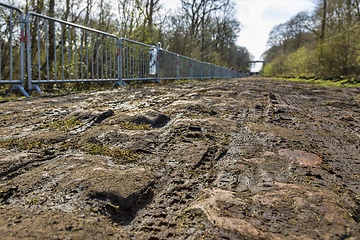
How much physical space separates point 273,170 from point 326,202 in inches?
14.9

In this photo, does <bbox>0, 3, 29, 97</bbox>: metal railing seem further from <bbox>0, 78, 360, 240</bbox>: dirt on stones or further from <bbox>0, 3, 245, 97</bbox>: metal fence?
<bbox>0, 78, 360, 240</bbox>: dirt on stones

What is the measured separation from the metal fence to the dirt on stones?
3189 millimetres

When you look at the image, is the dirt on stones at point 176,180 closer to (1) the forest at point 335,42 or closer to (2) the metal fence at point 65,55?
(2) the metal fence at point 65,55

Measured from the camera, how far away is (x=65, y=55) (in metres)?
6.12

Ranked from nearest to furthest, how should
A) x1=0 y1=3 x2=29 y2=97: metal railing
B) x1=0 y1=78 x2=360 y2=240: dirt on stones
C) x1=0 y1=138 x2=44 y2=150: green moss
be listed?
x1=0 y1=78 x2=360 y2=240: dirt on stones < x1=0 y1=138 x2=44 y2=150: green moss < x1=0 y1=3 x2=29 y2=97: metal railing

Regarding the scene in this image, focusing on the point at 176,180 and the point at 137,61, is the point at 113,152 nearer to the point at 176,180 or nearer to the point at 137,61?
the point at 176,180

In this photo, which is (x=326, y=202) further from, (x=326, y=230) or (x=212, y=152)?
(x=212, y=152)

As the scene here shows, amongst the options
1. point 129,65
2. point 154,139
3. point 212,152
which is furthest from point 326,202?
point 129,65

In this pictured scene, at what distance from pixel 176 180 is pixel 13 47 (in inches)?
257

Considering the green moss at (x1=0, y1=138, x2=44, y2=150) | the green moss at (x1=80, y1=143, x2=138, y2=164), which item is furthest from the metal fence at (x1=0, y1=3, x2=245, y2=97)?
the green moss at (x1=80, y1=143, x2=138, y2=164)

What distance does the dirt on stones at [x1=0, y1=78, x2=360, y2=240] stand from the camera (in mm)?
881

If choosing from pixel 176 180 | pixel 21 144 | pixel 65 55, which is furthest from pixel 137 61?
pixel 176 180

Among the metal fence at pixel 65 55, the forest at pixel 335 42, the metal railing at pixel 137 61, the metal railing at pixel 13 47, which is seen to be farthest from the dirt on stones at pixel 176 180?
the forest at pixel 335 42

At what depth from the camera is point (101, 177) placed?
3.91 feet
